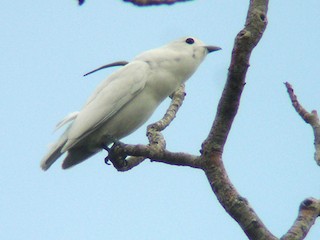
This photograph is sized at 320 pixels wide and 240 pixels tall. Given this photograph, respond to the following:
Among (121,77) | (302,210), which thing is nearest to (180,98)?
(121,77)

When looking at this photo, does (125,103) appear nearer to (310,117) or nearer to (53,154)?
(53,154)

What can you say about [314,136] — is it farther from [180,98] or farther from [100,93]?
[100,93]

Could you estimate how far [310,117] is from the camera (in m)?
4.31

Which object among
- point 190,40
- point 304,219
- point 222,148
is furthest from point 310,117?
point 190,40

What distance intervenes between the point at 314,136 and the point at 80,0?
2.05 m

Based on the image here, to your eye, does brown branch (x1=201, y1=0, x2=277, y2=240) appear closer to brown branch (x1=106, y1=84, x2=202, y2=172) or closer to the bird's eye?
brown branch (x1=106, y1=84, x2=202, y2=172)

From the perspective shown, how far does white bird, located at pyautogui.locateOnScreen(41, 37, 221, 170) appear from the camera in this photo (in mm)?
6488

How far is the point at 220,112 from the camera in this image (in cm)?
375

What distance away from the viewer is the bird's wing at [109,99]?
21.1ft

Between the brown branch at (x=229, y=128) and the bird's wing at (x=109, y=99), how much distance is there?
266cm

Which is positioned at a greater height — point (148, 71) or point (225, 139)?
point (148, 71)

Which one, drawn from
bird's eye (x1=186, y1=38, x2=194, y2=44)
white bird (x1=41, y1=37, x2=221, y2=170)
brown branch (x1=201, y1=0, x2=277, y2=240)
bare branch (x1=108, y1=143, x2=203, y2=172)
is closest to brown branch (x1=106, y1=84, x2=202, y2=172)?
bare branch (x1=108, y1=143, x2=203, y2=172)

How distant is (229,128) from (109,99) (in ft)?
10.3

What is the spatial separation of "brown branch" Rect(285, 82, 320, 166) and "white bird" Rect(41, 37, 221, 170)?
2275 mm
